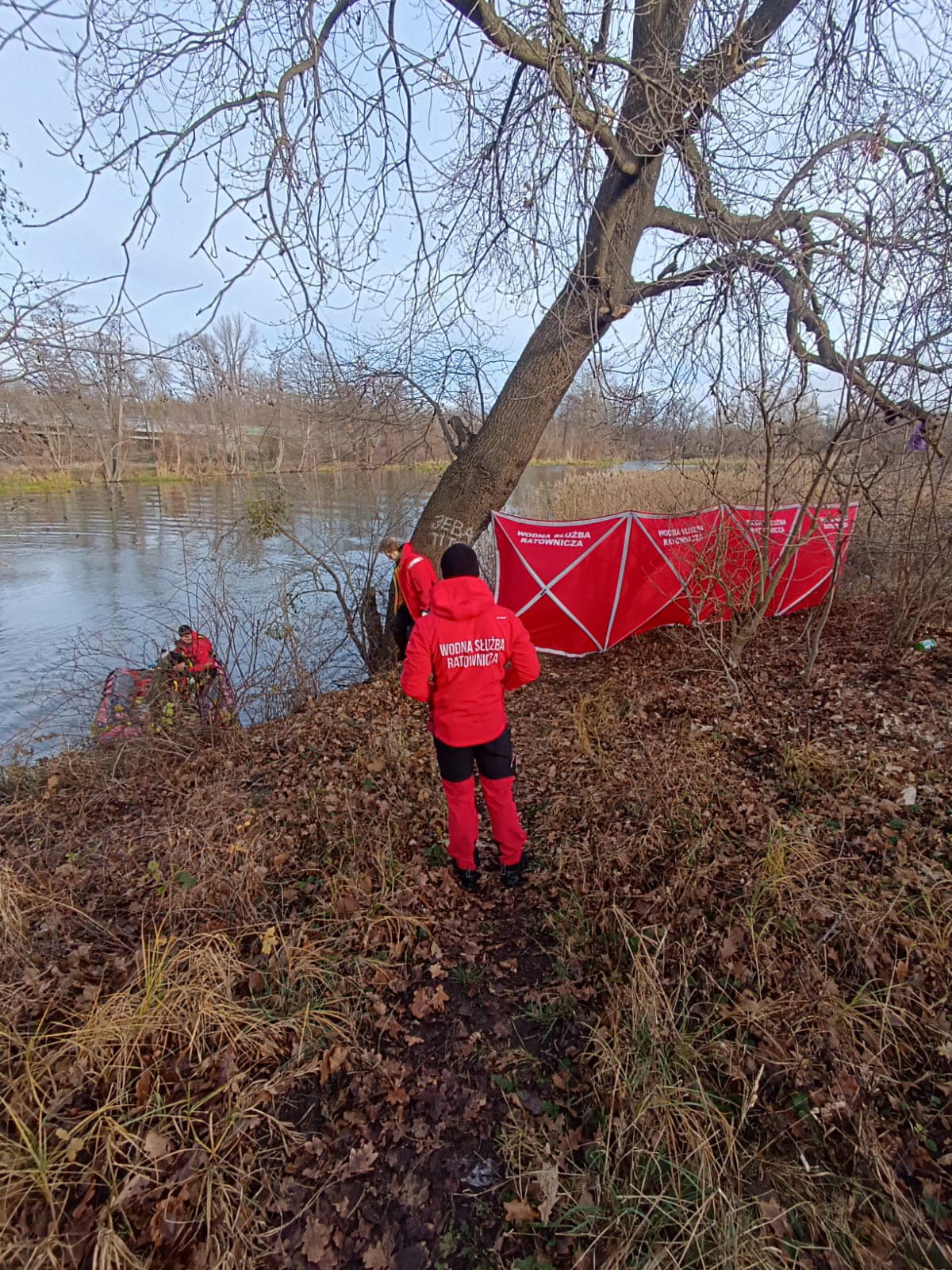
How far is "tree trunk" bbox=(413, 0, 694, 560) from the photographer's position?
4094 mm

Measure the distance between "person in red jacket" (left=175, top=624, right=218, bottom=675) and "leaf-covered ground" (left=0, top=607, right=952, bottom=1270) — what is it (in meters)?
3.02

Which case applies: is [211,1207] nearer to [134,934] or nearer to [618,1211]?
[618,1211]

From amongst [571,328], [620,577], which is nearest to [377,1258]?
[620,577]

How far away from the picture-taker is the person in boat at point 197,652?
22.5 feet

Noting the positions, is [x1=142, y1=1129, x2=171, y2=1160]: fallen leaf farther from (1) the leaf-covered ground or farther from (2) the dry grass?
(2) the dry grass

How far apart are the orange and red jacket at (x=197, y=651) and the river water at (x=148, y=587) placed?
325 mm

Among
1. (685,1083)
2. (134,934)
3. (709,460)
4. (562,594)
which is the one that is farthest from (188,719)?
(709,460)

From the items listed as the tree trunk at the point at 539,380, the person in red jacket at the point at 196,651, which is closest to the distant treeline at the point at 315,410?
the tree trunk at the point at 539,380

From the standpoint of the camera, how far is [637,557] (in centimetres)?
623

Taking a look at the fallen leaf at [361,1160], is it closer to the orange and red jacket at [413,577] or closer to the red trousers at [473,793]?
the red trousers at [473,793]

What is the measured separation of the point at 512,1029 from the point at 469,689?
1.59 metres

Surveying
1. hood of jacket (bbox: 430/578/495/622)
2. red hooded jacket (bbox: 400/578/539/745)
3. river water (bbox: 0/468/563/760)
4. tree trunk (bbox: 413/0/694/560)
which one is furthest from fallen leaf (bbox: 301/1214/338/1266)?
river water (bbox: 0/468/563/760)

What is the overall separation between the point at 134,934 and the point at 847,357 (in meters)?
5.79

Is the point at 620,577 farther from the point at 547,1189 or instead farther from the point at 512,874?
the point at 547,1189
